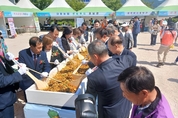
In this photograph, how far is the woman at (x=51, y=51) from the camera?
2.76 metres

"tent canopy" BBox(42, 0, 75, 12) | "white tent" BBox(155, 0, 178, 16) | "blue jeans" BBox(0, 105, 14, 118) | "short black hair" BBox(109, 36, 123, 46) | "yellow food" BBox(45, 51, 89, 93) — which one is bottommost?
"blue jeans" BBox(0, 105, 14, 118)

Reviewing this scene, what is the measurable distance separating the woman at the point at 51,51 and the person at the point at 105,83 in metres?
1.46

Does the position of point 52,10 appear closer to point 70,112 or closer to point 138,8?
point 138,8

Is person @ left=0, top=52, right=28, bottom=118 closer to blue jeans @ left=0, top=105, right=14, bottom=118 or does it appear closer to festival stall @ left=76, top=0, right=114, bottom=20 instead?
blue jeans @ left=0, top=105, right=14, bottom=118

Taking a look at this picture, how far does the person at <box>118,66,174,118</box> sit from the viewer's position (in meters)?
0.87

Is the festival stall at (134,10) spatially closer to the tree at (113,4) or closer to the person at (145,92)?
the person at (145,92)

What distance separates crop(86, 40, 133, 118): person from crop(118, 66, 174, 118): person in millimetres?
451

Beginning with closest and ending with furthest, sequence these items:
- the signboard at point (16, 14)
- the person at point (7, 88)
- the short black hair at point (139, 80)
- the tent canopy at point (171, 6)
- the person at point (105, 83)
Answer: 1. the short black hair at point (139, 80)
2. the person at point (105, 83)
3. the person at point (7, 88)
4. the signboard at point (16, 14)
5. the tent canopy at point (171, 6)

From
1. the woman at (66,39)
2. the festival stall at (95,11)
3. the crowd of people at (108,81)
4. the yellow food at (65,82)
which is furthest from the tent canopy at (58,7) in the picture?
the yellow food at (65,82)

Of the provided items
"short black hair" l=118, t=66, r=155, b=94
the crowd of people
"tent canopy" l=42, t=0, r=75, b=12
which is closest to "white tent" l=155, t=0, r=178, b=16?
"tent canopy" l=42, t=0, r=75, b=12

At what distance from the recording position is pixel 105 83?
140 cm

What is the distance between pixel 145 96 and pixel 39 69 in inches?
76.3

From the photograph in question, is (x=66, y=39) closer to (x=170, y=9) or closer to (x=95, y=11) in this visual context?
(x=95, y=11)

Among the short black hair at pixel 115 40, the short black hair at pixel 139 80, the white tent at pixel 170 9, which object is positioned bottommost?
the short black hair at pixel 139 80
